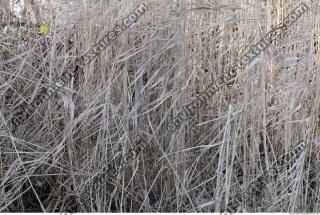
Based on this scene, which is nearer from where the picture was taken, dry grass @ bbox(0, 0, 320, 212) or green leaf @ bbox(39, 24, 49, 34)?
dry grass @ bbox(0, 0, 320, 212)

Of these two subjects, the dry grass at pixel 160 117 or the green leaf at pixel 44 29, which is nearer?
the dry grass at pixel 160 117

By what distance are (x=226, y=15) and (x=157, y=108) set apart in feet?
1.57

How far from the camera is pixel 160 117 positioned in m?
2.15

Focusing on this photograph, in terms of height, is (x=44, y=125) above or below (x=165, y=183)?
above

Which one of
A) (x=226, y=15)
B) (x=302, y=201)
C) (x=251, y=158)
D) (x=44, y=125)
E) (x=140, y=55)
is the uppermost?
(x=226, y=15)

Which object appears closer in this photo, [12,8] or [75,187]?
[75,187]

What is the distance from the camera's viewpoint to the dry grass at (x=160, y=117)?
210 cm

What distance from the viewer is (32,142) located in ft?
7.18

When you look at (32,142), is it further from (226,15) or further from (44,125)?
(226,15)

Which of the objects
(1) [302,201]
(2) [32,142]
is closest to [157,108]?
(2) [32,142]

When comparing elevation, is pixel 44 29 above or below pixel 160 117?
above

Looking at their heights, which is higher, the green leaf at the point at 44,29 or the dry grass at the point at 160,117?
the green leaf at the point at 44,29

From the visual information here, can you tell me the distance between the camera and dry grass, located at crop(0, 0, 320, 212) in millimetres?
2100

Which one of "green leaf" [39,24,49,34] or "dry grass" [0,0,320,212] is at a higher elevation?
"green leaf" [39,24,49,34]
